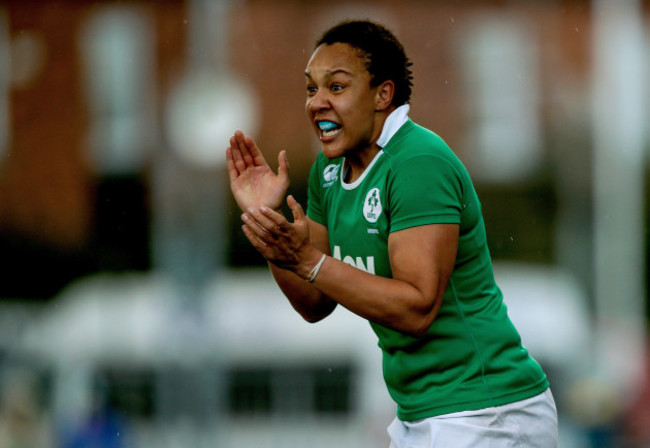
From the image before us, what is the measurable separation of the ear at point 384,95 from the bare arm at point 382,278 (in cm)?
52

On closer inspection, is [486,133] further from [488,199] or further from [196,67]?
[196,67]

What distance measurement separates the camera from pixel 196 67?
15773 mm

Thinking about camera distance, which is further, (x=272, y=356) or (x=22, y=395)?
(x=272, y=356)

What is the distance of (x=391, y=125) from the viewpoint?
412cm

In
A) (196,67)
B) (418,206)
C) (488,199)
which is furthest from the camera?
(488,199)

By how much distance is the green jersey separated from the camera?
3.97m

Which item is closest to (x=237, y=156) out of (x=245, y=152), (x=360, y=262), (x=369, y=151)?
(x=245, y=152)

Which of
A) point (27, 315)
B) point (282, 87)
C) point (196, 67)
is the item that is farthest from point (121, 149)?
point (196, 67)

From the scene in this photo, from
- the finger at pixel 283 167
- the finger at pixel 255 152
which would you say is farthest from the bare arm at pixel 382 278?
the finger at pixel 255 152

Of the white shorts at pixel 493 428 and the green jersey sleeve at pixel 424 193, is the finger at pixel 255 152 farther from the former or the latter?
the white shorts at pixel 493 428

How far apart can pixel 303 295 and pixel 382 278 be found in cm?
69

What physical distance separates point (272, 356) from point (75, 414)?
2422mm

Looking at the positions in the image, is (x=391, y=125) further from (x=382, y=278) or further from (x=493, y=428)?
(x=493, y=428)

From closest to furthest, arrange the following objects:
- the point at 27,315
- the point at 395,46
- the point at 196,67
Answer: the point at 395,46, the point at 196,67, the point at 27,315
